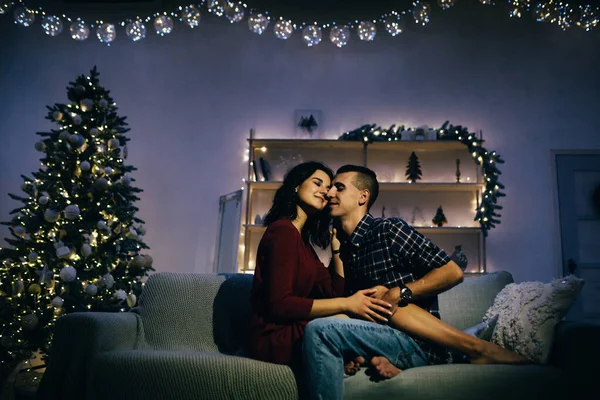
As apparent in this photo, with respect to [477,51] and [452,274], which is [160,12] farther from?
[452,274]

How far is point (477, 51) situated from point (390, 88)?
3.52ft

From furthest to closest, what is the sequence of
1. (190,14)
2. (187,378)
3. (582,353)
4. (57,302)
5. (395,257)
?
(190,14) < (57,302) < (395,257) < (187,378) < (582,353)

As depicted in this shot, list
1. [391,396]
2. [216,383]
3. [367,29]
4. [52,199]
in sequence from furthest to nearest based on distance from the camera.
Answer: [367,29], [52,199], [216,383], [391,396]

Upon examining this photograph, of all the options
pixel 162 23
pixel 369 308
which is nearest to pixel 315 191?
pixel 369 308

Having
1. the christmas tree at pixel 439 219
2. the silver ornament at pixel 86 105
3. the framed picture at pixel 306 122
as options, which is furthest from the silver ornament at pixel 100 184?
the christmas tree at pixel 439 219

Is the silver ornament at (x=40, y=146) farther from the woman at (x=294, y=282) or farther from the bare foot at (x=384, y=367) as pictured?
the bare foot at (x=384, y=367)

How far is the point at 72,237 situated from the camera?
3.64m

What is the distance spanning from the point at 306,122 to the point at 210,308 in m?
3.24

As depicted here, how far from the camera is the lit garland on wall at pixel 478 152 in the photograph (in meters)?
4.77

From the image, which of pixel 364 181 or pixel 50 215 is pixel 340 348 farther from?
pixel 50 215

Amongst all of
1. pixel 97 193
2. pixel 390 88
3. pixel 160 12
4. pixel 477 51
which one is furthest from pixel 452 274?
pixel 160 12

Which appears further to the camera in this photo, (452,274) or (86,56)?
(86,56)

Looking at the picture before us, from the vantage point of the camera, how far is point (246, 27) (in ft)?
18.9

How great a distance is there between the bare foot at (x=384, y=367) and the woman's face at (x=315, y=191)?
0.77 m
